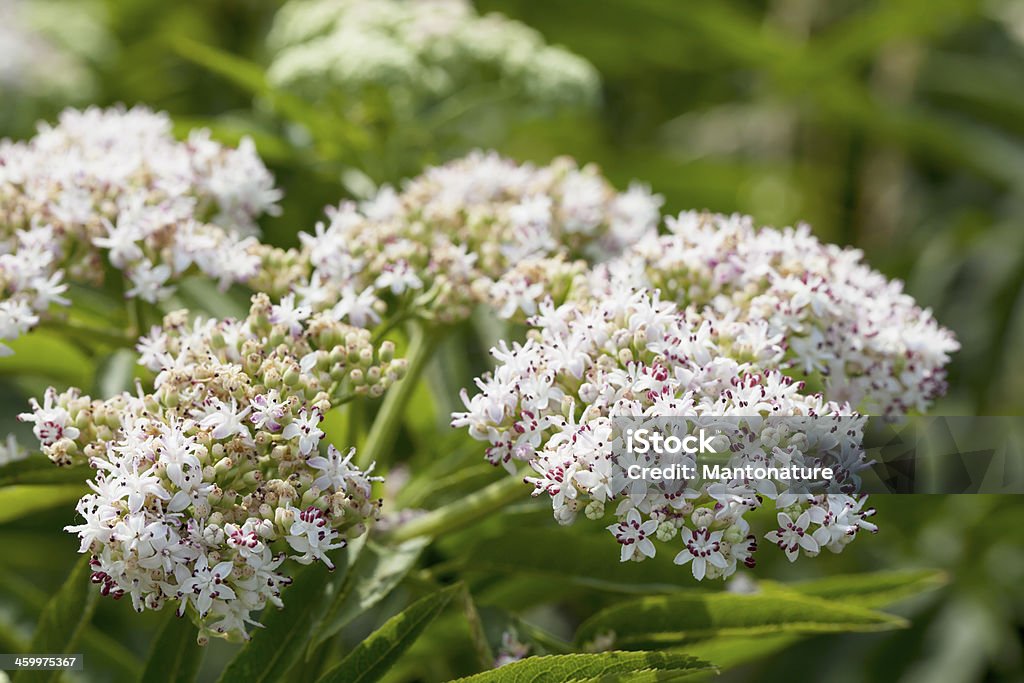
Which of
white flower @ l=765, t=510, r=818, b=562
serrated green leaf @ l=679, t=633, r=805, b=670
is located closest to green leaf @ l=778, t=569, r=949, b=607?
serrated green leaf @ l=679, t=633, r=805, b=670

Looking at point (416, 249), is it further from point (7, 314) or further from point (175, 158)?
point (7, 314)

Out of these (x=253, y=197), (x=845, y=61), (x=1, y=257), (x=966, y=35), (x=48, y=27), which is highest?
(x=966, y=35)

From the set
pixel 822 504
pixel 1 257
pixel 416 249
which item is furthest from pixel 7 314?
pixel 822 504

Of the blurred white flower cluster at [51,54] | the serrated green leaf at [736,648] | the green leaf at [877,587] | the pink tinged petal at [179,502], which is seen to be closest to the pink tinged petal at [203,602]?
the pink tinged petal at [179,502]

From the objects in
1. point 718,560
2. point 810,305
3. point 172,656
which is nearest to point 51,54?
point 172,656

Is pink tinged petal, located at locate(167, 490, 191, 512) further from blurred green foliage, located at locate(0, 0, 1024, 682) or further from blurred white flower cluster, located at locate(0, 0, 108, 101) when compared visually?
blurred white flower cluster, located at locate(0, 0, 108, 101)

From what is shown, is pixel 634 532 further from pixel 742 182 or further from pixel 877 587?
pixel 742 182
